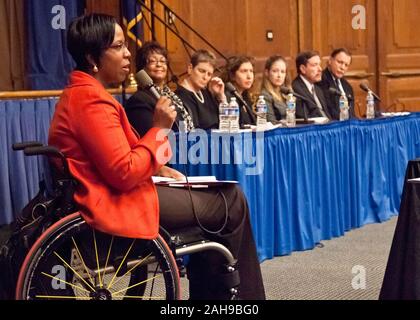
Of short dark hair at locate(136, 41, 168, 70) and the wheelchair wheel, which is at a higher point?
short dark hair at locate(136, 41, 168, 70)

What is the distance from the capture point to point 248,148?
159 inches

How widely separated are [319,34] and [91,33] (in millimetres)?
5726

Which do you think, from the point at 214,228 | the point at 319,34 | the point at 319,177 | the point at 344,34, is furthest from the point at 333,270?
the point at 344,34

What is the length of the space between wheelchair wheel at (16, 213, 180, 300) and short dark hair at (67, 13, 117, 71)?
0.56m

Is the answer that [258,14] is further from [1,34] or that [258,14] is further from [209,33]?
[1,34]

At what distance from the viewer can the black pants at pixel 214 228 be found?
8.76 feet

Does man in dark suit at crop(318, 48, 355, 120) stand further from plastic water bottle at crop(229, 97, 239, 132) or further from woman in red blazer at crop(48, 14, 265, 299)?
woman in red blazer at crop(48, 14, 265, 299)

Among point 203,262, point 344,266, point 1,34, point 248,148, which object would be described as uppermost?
point 1,34

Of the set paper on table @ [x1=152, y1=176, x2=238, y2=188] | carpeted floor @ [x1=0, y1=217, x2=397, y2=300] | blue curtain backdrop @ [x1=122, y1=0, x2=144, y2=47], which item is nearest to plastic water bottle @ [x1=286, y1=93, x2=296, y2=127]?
carpeted floor @ [x1=0, y1=217, x2=397, y2=300]

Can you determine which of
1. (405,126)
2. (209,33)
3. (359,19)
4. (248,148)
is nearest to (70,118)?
(248,148)

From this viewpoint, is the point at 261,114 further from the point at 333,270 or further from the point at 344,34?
the point at 344,34

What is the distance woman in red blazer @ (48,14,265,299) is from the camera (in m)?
2.34

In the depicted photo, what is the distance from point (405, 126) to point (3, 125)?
111 inches

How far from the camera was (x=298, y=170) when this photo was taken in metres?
4.41
